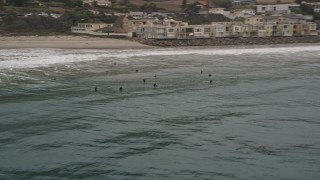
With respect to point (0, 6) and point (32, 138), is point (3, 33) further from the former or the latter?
point (32, 138)

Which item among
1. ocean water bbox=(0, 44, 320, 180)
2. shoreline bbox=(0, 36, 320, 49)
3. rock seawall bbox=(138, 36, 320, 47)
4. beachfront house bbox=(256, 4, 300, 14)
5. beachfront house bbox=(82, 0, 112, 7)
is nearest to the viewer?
ocean water bbox=(0, 44, 320, 180)

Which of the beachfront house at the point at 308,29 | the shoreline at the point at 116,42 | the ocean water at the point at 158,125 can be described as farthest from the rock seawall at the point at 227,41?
the ocean water at the point at 158,125

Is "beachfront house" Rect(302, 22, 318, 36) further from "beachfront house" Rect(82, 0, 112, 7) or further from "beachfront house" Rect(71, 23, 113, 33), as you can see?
"beachfront house" Rect(82, 0, 112, 7)

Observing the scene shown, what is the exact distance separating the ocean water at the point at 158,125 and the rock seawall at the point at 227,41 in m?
41.7

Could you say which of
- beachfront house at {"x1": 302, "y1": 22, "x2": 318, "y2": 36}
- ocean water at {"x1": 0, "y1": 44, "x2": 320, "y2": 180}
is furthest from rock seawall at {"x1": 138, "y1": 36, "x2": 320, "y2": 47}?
ocean water at {"x1": 0, "y1": 44, "x2": 320, "y2": 180}

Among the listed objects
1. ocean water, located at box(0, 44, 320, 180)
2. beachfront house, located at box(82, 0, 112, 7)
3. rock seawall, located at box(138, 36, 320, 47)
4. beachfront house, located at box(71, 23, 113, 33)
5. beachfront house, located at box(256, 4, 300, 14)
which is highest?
beachfront house, located at box(82, 0, 112, 7)

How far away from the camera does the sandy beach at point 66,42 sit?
66000 mm

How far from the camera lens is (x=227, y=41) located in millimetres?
88812

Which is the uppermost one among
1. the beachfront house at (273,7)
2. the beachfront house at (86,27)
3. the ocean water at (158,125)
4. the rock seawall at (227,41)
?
the beachfront house at (273,7)

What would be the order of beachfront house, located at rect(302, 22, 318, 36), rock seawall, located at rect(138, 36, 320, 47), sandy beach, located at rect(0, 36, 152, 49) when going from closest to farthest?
sandy beach, located at rect(0, 36, 152, 49)
rock seawall, located at rect(138, 36, 320, 47)
beachfront house, located at rect(302, 22, 318, 36)

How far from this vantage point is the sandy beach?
66.0 m

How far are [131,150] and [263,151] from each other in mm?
5244

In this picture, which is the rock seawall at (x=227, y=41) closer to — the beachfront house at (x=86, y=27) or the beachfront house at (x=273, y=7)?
the beachfront house at (x=86, y=27)

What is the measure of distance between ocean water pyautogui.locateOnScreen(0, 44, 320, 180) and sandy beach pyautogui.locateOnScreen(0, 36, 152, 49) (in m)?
26.6
